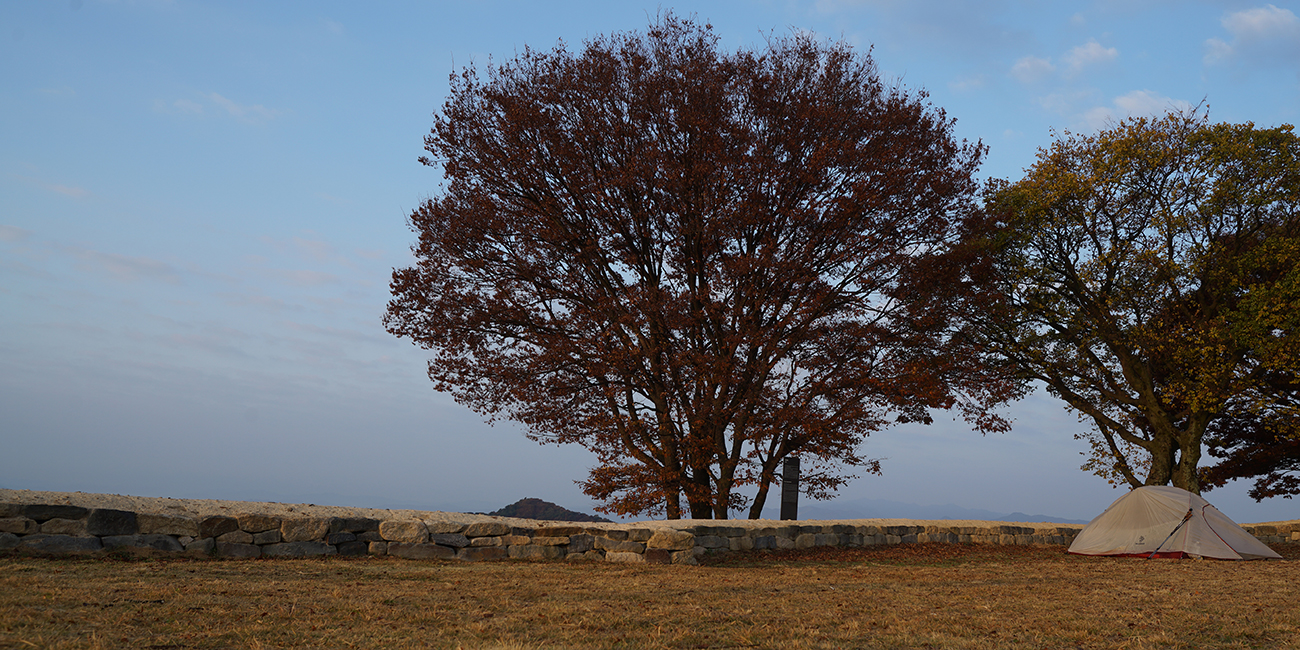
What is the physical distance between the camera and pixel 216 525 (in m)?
9.03

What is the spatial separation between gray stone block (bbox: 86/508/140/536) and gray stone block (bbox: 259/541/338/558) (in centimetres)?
132

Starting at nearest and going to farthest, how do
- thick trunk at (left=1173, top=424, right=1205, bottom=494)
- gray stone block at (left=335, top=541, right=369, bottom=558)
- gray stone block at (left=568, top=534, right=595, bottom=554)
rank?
gray stone block at (left=335, top=541, right=369, bottom=558) → gray stone block at (left=568, top=534, right=595, bottom=554) → thick trunk at (left=1173, top=424, right=1205, bottom=494)

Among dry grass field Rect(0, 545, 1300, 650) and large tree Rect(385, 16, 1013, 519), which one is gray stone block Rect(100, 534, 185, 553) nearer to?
dry grass field Rect(0, 545, 1300, 650)

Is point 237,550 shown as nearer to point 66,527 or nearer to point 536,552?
point 66,527

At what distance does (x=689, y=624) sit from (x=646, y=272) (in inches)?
397

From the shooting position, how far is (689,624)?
5715 millimetres

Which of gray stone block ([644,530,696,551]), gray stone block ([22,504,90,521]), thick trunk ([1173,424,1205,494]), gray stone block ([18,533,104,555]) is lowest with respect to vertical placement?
gray stone block ([18,533,104,555])

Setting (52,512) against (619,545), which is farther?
(619,545)

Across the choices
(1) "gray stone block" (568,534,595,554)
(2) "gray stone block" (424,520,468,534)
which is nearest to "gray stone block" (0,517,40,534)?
(2) "gray stone block" (424,520,468,534)

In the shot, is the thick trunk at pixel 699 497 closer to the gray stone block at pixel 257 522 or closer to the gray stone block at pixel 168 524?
the gray stone block at pixel 257 522

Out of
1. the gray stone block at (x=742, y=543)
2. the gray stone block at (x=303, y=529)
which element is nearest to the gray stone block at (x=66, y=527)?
the gray stone block at (x=303, y=529)

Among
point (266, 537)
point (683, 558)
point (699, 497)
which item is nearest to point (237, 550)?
point (266, 537)

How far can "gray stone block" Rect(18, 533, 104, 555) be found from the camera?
8.03m

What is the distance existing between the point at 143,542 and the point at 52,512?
89cm
